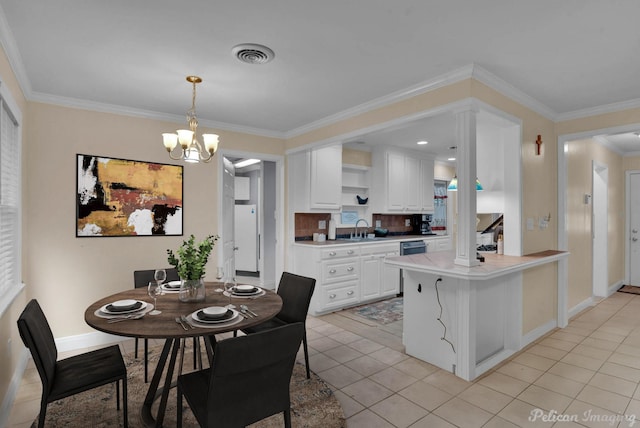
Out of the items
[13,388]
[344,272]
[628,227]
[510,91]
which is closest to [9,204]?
[13,388]

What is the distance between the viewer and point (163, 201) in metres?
3.86

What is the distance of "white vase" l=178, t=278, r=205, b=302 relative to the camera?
234 cm

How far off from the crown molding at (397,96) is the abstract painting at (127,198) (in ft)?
5.80

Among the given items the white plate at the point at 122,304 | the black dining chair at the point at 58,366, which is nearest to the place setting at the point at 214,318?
the white plate at the point at 122,304

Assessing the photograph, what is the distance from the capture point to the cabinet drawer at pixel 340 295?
14.6 ft

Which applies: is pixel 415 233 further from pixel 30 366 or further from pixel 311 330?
pixel 30 366

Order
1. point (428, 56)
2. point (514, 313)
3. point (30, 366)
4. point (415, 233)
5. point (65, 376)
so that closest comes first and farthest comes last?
point (65, 376) < point (428, 56) < point (30, 366) < point (514, 313) < point (415, 233)

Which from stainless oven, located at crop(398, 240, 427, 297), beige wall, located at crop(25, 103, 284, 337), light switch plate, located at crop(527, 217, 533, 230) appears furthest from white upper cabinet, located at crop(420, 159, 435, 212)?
beige wall, located at crop(25, 103, 284, 337)

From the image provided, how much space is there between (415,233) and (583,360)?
3.62 meters

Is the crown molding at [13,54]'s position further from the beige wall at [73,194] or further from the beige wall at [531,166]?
the beige wall at [531,166]

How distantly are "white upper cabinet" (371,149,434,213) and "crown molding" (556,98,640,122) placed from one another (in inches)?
90.5

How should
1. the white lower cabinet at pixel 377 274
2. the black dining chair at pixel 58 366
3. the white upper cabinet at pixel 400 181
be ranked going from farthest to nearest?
the white upper cabinet at pixel 400 181 → the white lower cabinet at pixel 377 274 → the black dining chair at pixel 58 366

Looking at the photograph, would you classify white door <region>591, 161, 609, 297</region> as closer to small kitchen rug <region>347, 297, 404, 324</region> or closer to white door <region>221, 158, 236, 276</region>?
small kitchen rug <region>347, 297, 404, 324</region>

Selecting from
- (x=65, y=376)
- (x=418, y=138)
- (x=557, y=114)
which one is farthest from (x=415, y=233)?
(x=65, y=376)
